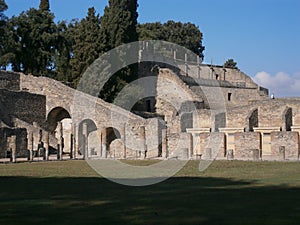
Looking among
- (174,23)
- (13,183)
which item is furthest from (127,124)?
(174,23)

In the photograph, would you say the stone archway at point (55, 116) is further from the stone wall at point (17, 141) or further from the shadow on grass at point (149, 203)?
the shadow on grass at point (149, 203)

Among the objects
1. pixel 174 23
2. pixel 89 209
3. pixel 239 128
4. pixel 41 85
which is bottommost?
pixel 89 209

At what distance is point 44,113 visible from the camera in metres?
48.5

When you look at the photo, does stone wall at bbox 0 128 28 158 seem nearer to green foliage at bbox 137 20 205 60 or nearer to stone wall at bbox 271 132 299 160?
stone wall at bbox 271 132 299 160

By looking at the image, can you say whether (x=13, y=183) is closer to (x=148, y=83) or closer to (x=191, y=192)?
(x=191, y=192)

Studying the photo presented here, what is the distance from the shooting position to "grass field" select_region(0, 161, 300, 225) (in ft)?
30.9

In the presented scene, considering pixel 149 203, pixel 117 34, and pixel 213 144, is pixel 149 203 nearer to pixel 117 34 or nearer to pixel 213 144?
pixel 213 144

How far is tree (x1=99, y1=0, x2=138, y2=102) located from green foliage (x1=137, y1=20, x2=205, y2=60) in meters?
26.5

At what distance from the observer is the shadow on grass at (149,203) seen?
30.9 ft

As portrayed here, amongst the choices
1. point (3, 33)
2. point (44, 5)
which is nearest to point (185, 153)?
point (3, 33)

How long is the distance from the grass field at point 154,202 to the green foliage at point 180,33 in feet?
210

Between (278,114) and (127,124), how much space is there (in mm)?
10988

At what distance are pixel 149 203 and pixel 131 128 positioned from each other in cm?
2980

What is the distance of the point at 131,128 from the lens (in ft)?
136
